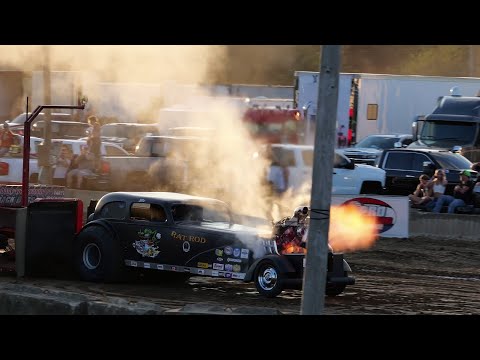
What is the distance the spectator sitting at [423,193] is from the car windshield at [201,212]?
7.58 m

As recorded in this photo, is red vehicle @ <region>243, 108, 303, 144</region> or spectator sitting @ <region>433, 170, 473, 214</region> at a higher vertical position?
red vehicle @ <region>243, 108, 303, 144</region>

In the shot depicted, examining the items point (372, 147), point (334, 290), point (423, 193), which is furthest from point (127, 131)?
point (334, 290)

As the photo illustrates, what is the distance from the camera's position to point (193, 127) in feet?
88.5

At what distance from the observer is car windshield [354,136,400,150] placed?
2931cm

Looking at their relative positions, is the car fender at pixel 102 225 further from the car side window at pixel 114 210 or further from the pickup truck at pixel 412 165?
the pickup truck at pixel 412 165

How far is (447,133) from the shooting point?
25938 millimetres

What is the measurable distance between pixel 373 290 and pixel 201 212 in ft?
7.65

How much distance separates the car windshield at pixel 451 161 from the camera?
73.0 ft

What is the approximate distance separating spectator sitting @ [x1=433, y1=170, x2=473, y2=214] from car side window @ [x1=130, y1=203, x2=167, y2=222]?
26.0ft

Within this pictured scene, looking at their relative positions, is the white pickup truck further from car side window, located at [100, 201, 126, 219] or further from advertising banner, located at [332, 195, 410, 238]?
car side window, located at [100, 201, 126, 219]

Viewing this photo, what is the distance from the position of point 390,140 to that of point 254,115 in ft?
17.0

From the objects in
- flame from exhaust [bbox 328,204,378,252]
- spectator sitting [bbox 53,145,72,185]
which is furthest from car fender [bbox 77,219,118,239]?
spectator sitting [bbox 53,145,72,185]
